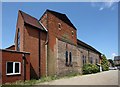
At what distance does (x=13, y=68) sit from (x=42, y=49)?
7673mm

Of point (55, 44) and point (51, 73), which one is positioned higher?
point (55, 44)

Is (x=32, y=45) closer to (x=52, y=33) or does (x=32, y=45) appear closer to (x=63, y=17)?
(x=52, y=33)

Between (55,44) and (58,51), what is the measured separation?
3.83 ft

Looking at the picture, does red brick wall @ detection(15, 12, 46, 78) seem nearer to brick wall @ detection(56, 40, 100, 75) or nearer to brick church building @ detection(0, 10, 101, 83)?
brick church building @ detection(0, 10, 101, 83)

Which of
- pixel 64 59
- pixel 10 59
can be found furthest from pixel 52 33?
pixel 10 59

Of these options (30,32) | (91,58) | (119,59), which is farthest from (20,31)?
(119,59)

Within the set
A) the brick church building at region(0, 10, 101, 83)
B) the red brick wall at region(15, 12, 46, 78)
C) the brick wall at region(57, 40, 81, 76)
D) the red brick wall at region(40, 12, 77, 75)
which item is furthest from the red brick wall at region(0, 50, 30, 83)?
the brick wall at region(57, 40, 81, 76)

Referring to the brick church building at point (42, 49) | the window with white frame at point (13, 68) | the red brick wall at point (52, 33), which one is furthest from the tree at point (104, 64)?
the window with white frame at point (13, 68)

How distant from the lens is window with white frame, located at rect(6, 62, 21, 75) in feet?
59.3

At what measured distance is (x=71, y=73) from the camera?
29562mm

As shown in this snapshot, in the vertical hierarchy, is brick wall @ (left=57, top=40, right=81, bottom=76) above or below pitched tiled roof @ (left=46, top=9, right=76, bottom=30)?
below

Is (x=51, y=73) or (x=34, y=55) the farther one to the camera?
(x=51, y=73)

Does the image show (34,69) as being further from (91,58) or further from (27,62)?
(91,58)

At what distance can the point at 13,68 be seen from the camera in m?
18.5
